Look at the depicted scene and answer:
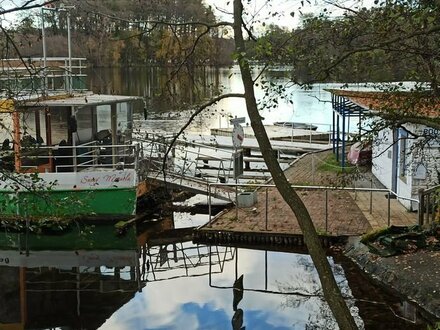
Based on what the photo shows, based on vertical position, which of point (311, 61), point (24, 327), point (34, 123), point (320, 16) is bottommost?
point (24, 327)

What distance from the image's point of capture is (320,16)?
678cm

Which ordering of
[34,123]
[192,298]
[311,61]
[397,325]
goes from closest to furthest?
[311,61] < [397,325] < [192,298] < [34,123]

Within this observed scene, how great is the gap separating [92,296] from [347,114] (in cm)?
1005

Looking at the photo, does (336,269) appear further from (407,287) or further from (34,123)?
(34,123)


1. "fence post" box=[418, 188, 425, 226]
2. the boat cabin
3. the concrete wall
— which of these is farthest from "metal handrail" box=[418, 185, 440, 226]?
the boat cabin

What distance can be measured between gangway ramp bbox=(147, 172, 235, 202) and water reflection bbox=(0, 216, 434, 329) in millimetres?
1785

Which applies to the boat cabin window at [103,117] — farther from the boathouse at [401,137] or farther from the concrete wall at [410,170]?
the concrete wall at [410,170]

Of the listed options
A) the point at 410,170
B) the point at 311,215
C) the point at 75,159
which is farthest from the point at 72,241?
the point at 410,170

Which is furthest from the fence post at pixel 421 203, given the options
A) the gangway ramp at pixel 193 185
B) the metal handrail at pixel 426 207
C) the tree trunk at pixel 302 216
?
the tree trunk at pixel 302 216

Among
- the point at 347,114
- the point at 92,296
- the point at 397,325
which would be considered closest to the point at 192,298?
the point at 92,296

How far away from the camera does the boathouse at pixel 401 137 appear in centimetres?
680

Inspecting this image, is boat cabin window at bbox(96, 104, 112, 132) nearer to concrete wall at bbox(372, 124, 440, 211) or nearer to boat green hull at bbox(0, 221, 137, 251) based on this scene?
boat green hull at bbox(0, 221, 137, 251)

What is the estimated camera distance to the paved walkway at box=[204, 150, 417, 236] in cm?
1359

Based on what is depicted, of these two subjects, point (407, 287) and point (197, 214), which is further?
point (197, 214)
